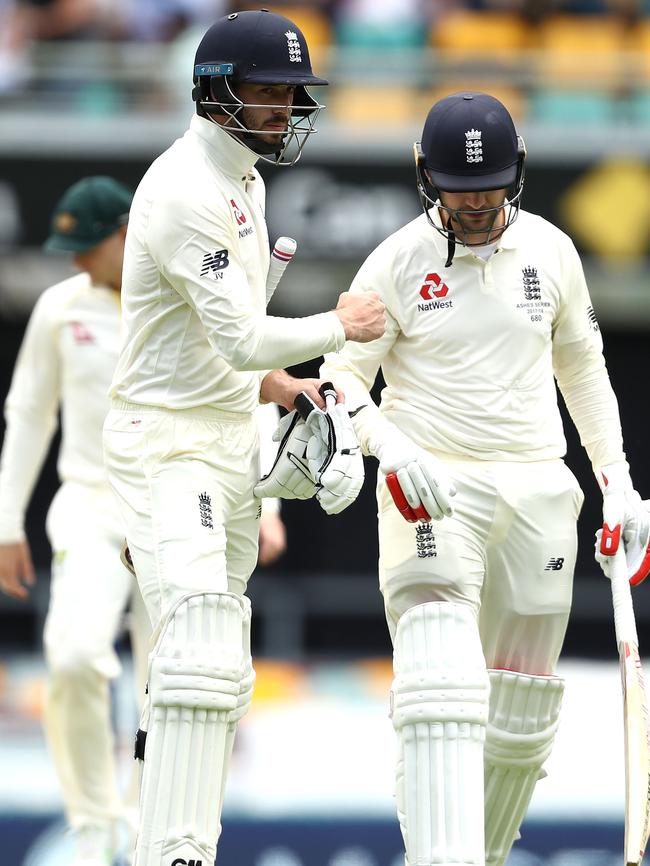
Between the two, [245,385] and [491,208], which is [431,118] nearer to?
[491,208]

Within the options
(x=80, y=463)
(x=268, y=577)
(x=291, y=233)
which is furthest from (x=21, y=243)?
(x=80, y=463)

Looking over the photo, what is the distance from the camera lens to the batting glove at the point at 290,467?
382cm

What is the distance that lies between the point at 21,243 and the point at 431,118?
539 cm

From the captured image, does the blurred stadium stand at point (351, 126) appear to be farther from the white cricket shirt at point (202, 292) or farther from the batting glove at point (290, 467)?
the white cricket shirt at point (202, 292)

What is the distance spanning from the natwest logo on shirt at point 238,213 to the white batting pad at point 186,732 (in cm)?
81

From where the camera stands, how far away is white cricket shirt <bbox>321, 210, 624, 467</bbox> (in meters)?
3.97

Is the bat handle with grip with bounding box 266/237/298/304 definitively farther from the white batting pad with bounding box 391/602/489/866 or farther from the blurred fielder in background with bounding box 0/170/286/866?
the blurred fielder in background with bounding box 0/170/286/866


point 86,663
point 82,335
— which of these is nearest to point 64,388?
point 82,335

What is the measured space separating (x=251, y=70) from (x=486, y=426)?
0.96 m

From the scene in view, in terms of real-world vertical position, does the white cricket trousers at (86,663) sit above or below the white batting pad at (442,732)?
above

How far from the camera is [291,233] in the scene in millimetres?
8836

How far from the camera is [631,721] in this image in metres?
3.86

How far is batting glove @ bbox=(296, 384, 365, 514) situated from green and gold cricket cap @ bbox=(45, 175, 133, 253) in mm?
1626

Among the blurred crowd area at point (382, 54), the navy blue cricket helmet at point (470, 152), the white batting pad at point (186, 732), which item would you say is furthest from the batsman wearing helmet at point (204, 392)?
the blurred crowd area at point (382, 54)
